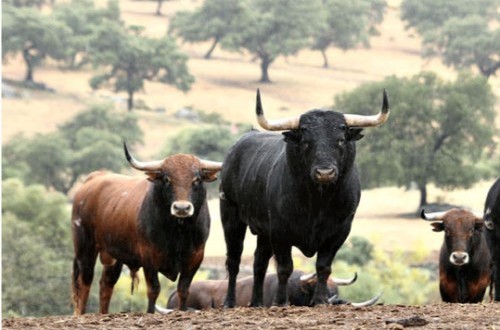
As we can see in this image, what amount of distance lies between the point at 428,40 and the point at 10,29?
43.1 metres

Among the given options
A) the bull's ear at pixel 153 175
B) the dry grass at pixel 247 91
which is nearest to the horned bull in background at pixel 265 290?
the bull's ear at pixel 153 175

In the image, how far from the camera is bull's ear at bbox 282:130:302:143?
40.1 feet

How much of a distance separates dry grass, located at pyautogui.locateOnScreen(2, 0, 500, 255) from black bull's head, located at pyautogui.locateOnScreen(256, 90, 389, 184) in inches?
2454

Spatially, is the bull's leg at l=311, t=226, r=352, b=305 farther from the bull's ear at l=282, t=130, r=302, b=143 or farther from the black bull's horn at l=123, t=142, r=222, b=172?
the black bull's horn at l=123, t=142, r=222, b=172

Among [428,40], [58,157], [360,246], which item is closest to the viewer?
[360,246]

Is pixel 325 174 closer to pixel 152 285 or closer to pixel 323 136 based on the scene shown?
pixel 323 136

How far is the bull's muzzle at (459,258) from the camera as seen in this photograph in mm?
16922

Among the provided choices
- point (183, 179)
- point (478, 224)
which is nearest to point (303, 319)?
point (183, 179)

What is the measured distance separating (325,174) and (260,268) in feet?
8.13

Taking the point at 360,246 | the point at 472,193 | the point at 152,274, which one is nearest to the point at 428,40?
the point at 472,193

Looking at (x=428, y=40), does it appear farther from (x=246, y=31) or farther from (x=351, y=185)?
(x=351, y=185)

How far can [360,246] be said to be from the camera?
62656mm

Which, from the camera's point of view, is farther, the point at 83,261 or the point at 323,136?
the point at 83,261

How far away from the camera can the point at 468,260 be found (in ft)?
57.1
